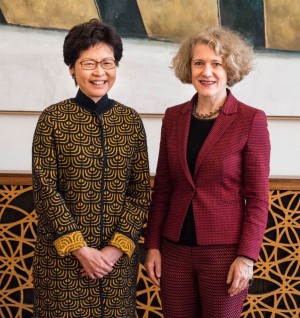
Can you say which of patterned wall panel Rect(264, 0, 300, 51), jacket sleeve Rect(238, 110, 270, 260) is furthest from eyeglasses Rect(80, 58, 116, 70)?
patterned wall panel Rect(264, 0, 300, 51)

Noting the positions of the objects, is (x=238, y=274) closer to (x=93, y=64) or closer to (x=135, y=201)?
(x=135, y=201)

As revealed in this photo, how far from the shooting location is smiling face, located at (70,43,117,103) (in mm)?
1531

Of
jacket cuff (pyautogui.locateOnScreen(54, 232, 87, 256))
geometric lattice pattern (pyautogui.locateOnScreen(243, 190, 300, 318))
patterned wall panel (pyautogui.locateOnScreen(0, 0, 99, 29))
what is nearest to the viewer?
jacket cuff (pyautogui.locateOnScreen(54, 232, 87, 256))

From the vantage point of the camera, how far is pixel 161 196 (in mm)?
1729

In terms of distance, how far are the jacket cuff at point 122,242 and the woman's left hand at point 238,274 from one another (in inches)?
12.0

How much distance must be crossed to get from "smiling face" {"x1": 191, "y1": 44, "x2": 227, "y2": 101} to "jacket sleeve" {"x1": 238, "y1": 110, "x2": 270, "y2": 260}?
0.47 ft

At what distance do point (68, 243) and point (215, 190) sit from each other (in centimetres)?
45

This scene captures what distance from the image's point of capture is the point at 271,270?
8.07 feet

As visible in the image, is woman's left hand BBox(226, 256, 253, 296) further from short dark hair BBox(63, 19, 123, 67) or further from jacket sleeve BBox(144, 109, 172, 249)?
short dark hair BBox(63, 19, 123, 67)

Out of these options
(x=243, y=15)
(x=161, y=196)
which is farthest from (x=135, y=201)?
(x=243, y=15)

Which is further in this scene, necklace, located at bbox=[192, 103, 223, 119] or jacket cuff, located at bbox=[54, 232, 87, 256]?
necklace, located at bbox=[192, 103, 223, 119]

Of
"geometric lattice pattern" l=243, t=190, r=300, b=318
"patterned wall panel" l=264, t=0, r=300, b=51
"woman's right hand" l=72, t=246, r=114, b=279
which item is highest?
"patterned wall panel" l=264, t=0, r=300, b=51

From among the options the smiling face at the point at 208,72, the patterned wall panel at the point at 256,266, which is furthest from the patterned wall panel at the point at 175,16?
the smiling face at the point at 208,72

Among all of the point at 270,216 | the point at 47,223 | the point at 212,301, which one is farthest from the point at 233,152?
the point at 270,216
